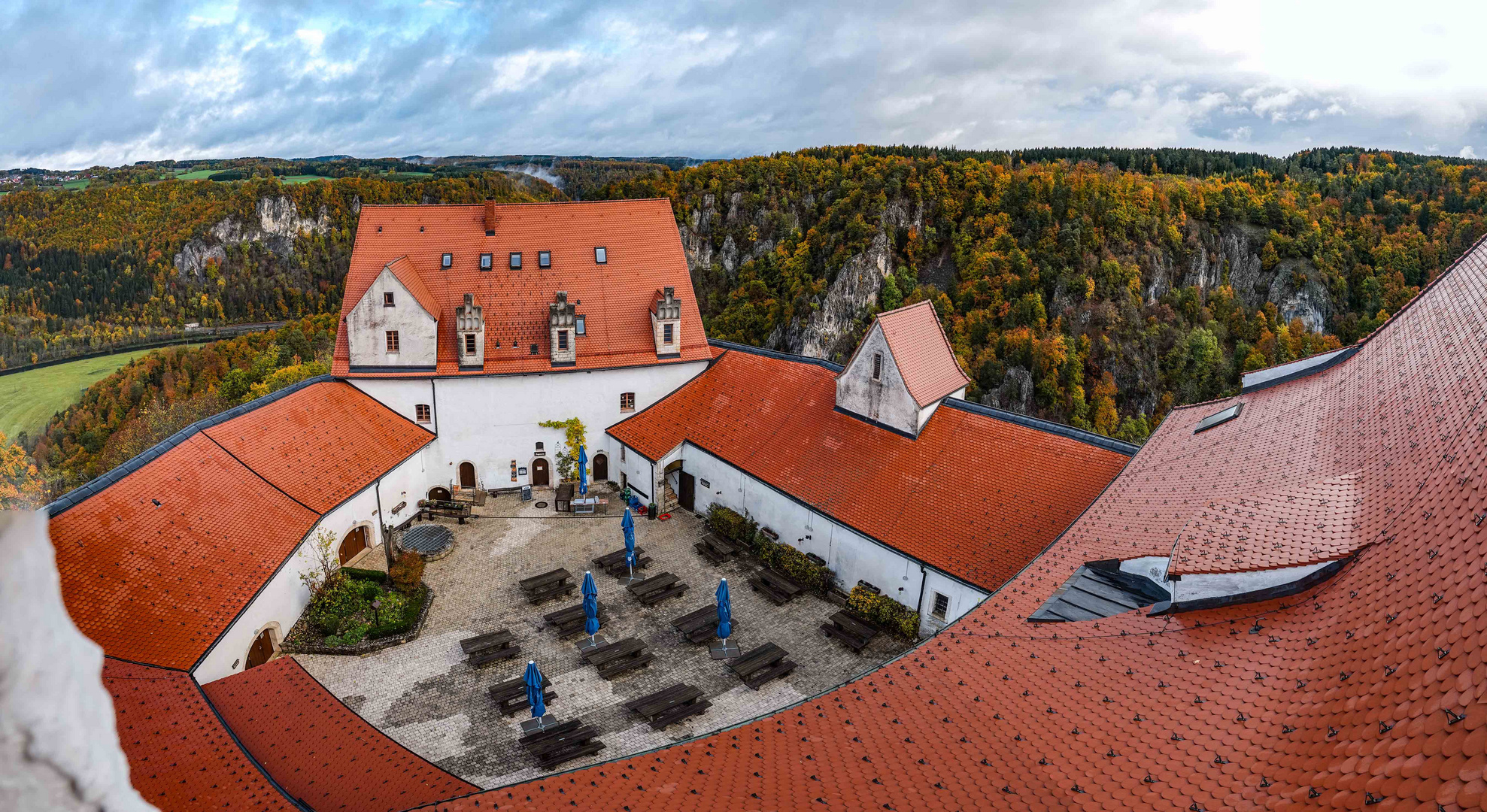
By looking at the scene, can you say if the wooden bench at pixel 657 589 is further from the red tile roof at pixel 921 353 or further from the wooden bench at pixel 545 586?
the red tile roof at pixel 921 353

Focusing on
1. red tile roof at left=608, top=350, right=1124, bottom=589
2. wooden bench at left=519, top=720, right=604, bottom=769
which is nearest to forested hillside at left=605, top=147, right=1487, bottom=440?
red tile roof at left=608, top=350, right=1124, bottom=589

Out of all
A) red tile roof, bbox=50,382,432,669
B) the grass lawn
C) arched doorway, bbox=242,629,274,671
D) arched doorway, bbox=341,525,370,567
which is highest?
red tile roof, bbox=50,382,432,669

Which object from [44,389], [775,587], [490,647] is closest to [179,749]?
[490,647]

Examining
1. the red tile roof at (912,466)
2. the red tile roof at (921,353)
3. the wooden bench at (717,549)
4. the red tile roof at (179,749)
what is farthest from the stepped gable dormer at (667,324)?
the red tile roof at (179,749)

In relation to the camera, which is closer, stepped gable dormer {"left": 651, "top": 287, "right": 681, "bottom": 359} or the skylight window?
the skylight window

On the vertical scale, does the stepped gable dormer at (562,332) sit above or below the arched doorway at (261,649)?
above

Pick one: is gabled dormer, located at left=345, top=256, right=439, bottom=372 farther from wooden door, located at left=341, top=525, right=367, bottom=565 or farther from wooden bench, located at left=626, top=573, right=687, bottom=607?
wooden bench, located at left=626, top=573, right=687, bottom=607
